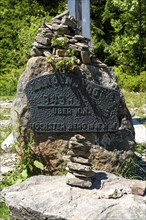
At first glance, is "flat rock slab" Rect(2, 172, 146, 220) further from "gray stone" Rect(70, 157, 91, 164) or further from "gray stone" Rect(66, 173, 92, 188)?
"gray stone" Rect(70, 157, 91, 164)

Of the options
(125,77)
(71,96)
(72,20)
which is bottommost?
(125,77)

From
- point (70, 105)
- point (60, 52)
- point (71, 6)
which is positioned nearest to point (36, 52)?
point (60, 52)

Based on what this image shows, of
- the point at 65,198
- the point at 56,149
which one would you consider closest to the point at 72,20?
the point at 56,149

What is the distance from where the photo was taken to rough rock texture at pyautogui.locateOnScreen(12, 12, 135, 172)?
4.16 m

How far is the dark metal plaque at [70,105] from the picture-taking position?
4.14m

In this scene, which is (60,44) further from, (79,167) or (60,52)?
(79,167)

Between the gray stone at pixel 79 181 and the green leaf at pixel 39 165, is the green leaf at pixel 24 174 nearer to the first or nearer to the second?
the green leaf at pixel 39 165

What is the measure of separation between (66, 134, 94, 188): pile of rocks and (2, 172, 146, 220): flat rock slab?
6cm

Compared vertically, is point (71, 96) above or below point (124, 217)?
above

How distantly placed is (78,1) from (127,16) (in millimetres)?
8668

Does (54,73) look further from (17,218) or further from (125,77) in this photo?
(125,77)

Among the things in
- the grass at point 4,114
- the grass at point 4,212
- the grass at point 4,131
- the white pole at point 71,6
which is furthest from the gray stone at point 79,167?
the grass at point 4,114

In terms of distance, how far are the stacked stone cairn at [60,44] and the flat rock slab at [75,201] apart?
1396 millimetres

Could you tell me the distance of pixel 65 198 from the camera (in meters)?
2.99
